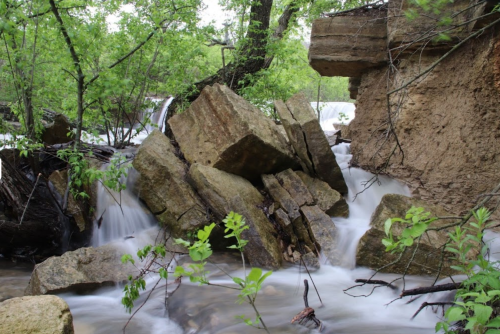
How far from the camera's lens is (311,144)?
5.45 meters

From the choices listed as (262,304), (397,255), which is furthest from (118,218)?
(397,255)

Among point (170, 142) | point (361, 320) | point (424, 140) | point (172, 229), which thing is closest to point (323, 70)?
point (424, 140)

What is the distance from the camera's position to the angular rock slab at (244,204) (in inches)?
175

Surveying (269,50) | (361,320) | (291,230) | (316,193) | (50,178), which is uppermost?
(269,50)

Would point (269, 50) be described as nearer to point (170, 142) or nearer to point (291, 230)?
point (170, 142)

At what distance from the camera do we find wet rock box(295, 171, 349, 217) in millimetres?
5285

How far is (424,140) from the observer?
549cm

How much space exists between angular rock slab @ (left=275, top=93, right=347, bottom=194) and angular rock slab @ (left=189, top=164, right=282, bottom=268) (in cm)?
90

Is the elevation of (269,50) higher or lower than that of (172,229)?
higher

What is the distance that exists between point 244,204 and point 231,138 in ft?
3.50

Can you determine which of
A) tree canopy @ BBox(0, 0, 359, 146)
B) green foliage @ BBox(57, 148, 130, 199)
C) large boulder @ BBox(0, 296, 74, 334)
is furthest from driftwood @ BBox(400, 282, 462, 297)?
tree canopy @ BBox(0, 0, 359, 146)

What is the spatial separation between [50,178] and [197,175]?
2203mm

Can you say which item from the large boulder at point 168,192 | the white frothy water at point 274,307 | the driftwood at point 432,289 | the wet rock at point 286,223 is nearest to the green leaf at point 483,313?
the driftwood at point 432,289

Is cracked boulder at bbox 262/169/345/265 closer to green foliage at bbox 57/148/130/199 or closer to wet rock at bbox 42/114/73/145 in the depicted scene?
green foliage at bbox 57/148/130/199
